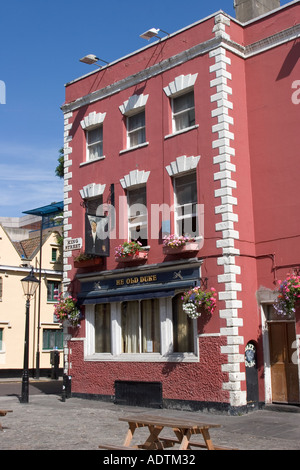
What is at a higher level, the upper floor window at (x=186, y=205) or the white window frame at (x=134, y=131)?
the white window frame at (x=134, y=131)

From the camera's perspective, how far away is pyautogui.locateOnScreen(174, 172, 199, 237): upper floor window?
16.7 meters

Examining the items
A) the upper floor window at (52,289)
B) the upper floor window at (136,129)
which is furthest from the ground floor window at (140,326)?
the upper floor window at (52,289)

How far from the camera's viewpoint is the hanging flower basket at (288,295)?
14.5 metres

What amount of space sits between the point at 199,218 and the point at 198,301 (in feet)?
8.23

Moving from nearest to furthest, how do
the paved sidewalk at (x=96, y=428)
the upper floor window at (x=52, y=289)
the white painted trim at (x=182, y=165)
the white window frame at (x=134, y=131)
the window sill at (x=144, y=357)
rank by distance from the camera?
1. the paved sidewalk at (x=96, y=428)
2. the window sill at (x=144, y=357)
3. the white painted trim at (x=182, y=165)
4. the white window frame at (x=134, y=131)
5. the upper floor window at (x=52, y=289)

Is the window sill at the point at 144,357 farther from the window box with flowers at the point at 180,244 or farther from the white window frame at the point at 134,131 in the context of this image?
the white window frame at the point at 134,131

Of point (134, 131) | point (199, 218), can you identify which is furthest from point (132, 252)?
point (134, 131)

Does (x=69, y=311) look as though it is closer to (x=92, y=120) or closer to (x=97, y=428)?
(x=92, y=120)

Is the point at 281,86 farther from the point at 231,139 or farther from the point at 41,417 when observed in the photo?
the point at 41,417

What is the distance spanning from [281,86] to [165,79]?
3.81 m

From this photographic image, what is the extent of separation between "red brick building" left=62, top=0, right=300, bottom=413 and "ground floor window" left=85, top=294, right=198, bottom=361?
4cm

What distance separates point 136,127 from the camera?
19234 millimetres

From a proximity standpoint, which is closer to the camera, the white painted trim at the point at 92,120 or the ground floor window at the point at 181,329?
the ground floor window at the point at 181,329
